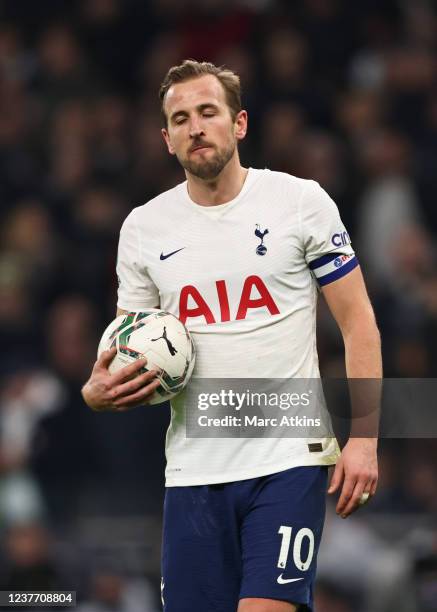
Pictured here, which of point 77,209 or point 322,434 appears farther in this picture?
point 77,209

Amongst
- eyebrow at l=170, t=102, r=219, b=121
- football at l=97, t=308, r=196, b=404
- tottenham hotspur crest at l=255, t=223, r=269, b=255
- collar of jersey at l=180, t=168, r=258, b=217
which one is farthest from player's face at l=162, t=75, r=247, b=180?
football at l=97, t=308, r=196, b=404

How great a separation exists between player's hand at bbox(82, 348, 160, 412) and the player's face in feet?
2.40

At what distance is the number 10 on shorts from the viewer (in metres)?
4.70

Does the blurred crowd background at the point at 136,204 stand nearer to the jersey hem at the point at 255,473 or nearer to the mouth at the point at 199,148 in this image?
the jersey hem at the point at 255,473

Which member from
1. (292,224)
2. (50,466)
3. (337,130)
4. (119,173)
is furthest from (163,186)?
(292,224)

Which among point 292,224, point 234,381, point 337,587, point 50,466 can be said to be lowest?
point 337,587

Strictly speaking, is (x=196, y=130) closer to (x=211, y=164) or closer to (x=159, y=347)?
(x=211, y=164)

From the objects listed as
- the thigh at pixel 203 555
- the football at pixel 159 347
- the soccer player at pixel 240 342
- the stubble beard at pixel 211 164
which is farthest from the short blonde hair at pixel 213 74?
the thigh at pixel 203 555

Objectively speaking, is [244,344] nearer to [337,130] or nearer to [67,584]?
[67,584]

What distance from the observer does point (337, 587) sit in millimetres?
8102

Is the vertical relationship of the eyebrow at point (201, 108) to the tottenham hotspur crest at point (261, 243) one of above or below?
above

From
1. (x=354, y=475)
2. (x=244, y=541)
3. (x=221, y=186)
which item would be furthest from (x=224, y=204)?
(x=244, y=541)

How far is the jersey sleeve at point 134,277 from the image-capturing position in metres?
A: 5.13

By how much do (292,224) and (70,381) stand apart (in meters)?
4.19
